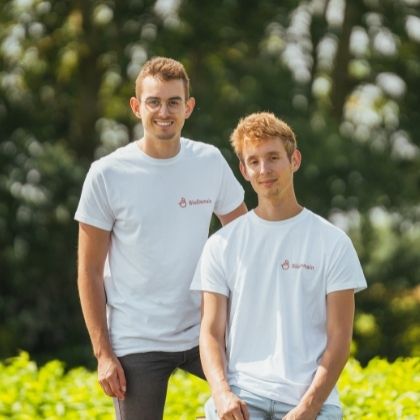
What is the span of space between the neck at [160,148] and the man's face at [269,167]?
1.72 ft

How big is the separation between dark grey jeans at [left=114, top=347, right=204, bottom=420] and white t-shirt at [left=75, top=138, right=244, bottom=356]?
0.10 feet

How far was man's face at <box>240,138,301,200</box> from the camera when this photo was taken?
3543 millimetres

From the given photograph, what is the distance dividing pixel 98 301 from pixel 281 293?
0.83m

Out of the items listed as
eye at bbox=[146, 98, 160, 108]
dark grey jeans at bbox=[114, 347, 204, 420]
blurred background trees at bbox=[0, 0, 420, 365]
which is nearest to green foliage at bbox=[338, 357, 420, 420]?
dark grey jeans at bbox=[114, 347, 204, 420]

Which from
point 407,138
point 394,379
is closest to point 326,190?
point 407,138

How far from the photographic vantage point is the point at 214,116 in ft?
53.7

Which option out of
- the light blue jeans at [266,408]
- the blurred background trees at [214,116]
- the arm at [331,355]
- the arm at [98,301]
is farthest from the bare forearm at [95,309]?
the blurred background trees at [214,116]

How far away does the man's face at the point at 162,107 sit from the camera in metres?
3.91

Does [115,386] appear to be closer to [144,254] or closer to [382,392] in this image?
[144,254]

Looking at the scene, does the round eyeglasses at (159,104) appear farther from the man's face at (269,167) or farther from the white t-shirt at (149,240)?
the man's face at (269,167)

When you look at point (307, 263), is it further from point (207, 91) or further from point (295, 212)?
point (207, 91)

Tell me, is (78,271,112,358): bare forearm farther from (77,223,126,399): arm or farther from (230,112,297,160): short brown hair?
(230,112,297,160): short brown hair

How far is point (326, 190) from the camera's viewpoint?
1648cm

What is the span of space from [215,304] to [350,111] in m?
Answer: 17.4
